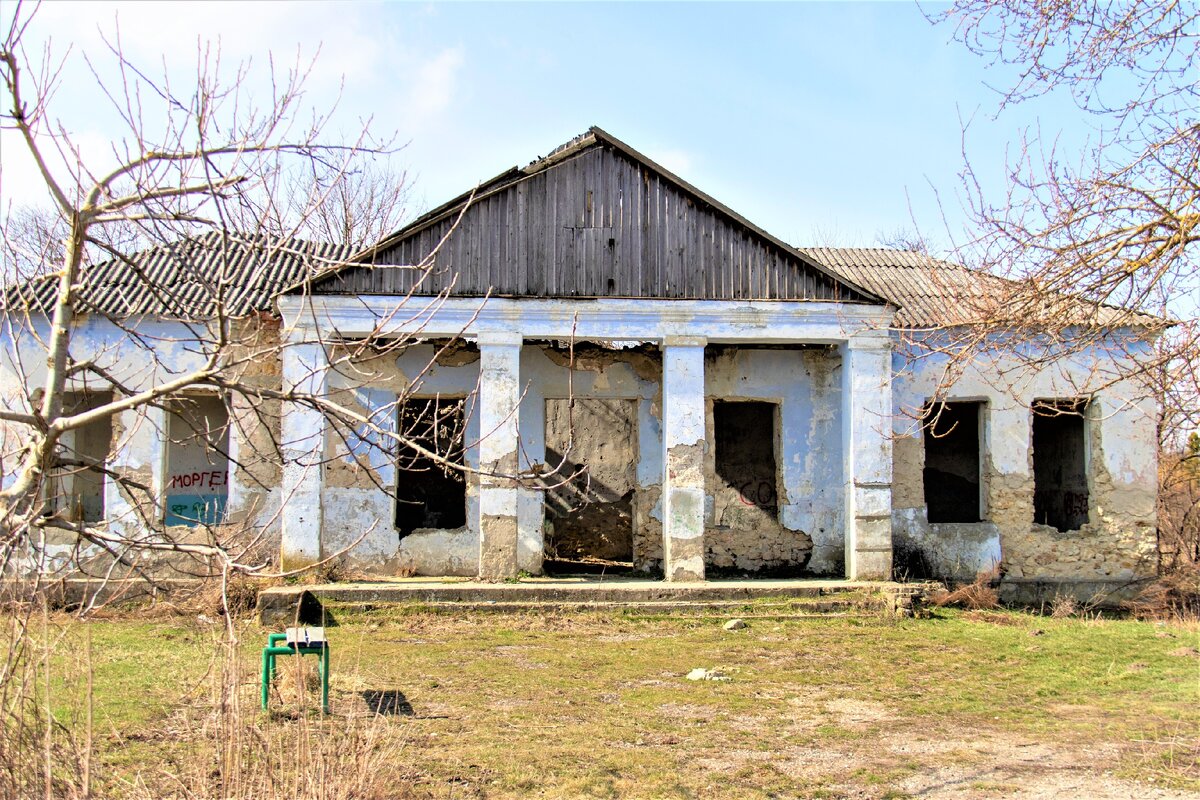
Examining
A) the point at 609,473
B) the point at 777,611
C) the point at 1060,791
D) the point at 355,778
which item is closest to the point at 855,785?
the point at 1060,791

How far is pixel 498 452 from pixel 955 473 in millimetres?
9438

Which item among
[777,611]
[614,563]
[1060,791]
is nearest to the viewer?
[1060,791]

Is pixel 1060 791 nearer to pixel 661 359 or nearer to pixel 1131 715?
pixel 1131 715

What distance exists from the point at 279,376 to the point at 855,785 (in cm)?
1058

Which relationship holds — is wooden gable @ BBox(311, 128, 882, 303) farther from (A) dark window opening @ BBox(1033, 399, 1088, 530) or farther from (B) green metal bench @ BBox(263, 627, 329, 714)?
(B) green metal bench @ BBox(263, 627, 329, 714)

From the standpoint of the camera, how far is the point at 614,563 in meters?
17.9

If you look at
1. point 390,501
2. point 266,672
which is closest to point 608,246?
point 390,501

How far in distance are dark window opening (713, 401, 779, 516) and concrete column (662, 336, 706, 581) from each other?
345cm

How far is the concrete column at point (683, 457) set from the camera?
1362 cm

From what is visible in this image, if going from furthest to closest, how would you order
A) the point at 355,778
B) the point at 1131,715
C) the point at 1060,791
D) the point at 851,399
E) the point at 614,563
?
the point at 614,563 < the point at 851,399 < the point at 1131,715 < the point at 1060,791 < the point at 355,778

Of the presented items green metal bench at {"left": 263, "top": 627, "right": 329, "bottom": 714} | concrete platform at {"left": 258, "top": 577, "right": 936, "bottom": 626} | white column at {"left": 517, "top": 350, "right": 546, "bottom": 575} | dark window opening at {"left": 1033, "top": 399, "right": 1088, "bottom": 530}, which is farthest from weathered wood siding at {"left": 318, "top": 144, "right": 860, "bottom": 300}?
green metal bench at {"left": 263, "top": 627, "right": 329, "bottom": 714}

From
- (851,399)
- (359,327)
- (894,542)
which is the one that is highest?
(359,327)

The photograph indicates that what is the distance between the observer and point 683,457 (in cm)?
1369

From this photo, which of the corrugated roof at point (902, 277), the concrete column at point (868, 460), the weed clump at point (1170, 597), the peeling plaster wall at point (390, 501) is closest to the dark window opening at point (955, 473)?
the corrugated roof at point (902, 277)
